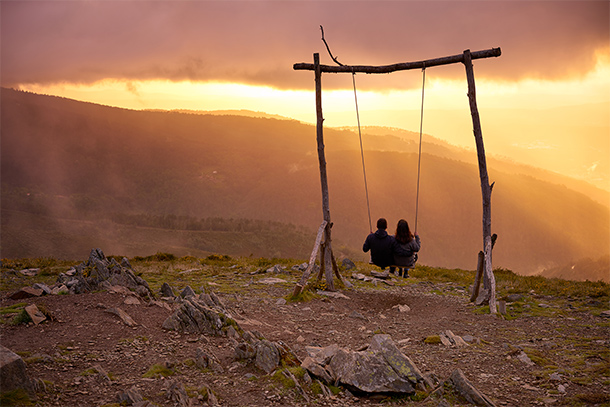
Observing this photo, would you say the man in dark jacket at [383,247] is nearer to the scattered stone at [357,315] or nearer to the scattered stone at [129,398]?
the scattered stone at [357,315]

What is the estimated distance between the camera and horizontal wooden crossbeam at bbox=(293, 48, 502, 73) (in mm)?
13023

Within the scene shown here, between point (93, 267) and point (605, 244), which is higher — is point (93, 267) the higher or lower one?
the higher one

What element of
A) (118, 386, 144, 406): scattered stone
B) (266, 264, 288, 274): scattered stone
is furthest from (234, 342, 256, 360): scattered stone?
(266, 264, 288, 274): scattered stone

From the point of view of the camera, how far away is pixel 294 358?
6.99 metres

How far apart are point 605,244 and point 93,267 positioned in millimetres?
106368

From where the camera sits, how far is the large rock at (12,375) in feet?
16.4

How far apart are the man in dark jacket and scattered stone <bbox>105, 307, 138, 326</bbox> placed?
7.74 meters

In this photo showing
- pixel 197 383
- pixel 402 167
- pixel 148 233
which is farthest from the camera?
pixel 402 167

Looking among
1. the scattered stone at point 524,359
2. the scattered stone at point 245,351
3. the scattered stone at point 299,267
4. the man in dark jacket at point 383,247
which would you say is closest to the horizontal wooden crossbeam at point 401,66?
the man in dark jacket at point 383,247

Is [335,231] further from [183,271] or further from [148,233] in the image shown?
A: [183,271]

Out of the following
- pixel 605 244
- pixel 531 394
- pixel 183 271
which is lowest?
pixel 605 244

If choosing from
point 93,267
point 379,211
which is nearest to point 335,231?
point 379,211

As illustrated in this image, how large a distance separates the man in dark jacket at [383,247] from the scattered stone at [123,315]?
25.4ft

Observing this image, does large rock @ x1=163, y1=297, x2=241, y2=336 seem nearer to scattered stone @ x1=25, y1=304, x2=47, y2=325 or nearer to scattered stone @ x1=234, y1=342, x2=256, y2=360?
scattered stone @ x1=234, y1=342, x2=256, y2=360
